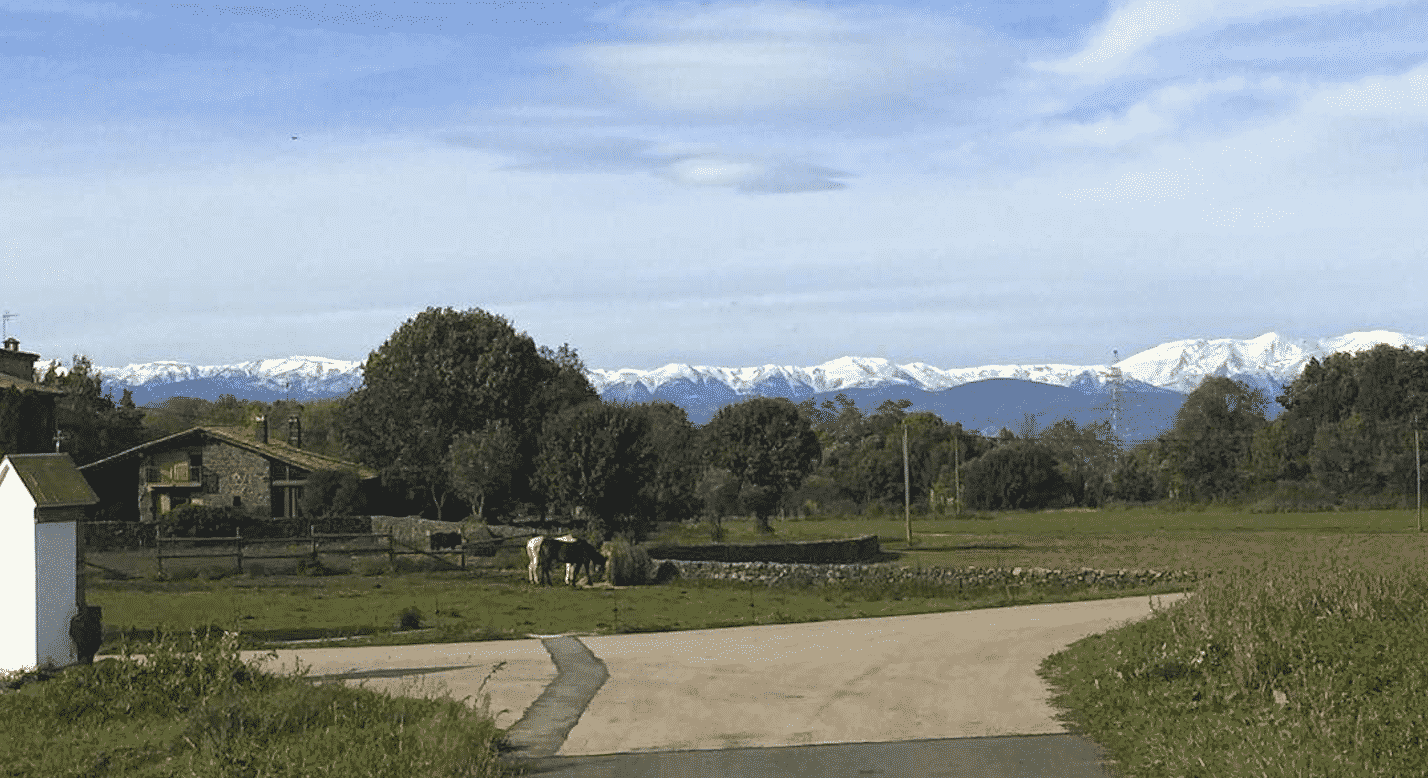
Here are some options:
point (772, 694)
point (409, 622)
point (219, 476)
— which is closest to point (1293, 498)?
point (219, 476)

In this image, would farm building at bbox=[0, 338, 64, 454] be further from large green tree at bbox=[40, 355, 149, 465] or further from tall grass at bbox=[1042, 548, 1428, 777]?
tall grass at bbox=[1042, 548, 1428, 777]

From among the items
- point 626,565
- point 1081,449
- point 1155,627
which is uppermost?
point 1081,449

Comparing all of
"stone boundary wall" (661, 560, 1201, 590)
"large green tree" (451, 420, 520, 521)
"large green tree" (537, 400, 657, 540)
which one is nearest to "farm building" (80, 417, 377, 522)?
"large green tree" (451, 420, 520, 521)

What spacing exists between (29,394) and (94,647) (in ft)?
162

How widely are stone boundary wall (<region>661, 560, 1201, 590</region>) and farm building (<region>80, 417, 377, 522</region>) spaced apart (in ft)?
132

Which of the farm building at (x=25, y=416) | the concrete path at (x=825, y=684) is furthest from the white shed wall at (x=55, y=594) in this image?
the farm building at (x=25, y=416)

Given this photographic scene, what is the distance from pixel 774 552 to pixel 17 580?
34848 millimetres

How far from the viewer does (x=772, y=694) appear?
1850 cm

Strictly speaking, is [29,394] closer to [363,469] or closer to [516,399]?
[363,469]

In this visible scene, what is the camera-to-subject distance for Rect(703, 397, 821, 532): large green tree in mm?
82000

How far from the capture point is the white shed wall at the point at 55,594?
1930 cm

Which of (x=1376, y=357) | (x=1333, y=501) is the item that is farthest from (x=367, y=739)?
(x=1376, y=357)

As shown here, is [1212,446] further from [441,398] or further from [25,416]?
[25,416]

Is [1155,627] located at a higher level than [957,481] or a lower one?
lower
